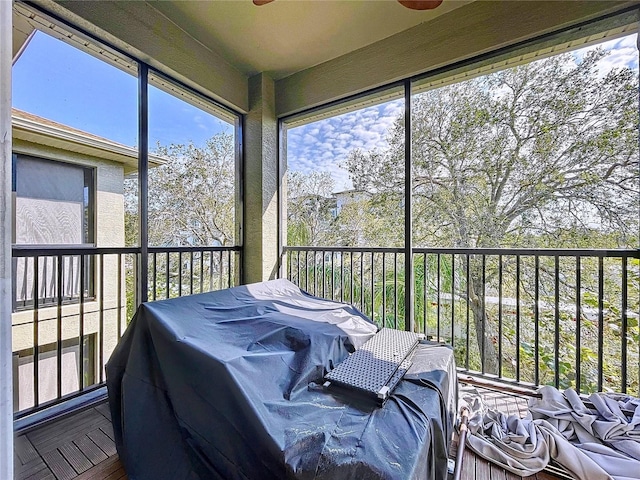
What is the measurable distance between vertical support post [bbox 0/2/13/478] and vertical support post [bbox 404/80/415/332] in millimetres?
2595

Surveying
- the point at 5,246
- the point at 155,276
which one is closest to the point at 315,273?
the point at 155,276

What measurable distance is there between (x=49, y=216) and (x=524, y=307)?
3.73 meters

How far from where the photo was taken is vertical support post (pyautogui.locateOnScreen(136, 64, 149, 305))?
240 cm

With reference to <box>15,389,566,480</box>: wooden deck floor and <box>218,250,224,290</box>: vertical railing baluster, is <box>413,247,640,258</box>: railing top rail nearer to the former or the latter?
<box>15,389,566,480</box>: wooden deck floor

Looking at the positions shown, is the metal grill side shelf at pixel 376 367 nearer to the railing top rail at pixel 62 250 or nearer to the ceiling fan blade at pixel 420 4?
the railing top rail at pixel 62 250

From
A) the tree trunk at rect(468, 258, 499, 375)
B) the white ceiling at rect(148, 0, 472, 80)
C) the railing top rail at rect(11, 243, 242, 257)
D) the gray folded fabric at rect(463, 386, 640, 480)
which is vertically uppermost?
the white ceiling at rect(148, 0, 472, 80)

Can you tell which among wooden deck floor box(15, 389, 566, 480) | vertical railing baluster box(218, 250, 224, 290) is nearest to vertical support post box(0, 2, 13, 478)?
wooden deck floor box(15, 389, 566, 480)

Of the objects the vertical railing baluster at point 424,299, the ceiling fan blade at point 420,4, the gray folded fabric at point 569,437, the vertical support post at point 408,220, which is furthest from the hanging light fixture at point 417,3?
the gray folded fabric at point 569,437

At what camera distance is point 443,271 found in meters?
2.72

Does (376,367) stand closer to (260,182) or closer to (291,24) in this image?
(260,182)

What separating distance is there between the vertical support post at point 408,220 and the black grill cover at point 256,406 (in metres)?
1.07

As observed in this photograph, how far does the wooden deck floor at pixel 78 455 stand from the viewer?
4.58ft

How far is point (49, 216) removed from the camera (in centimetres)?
211

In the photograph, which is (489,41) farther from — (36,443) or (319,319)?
(36,443)
